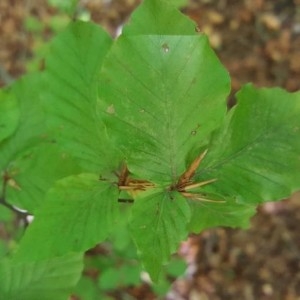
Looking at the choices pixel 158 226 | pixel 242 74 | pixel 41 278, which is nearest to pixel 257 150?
pixel 158 226

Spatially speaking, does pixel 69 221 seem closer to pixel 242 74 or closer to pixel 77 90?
pixel 77 90

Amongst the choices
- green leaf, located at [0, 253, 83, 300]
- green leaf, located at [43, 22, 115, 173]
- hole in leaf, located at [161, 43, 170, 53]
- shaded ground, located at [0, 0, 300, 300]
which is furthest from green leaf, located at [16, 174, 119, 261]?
shaded ground, located at [0, 0, 300, 300]

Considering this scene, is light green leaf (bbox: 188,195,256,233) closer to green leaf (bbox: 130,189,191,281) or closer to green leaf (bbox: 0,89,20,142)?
green leaf (bbox: 130,189,191,281)

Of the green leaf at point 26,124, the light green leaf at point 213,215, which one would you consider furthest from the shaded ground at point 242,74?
the light green leaf at point 213,215

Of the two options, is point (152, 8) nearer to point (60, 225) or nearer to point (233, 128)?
point (233, 128)

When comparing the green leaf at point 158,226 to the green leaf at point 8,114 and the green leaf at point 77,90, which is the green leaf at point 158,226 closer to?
the green leaf at point 77,90

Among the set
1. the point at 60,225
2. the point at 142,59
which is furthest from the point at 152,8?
the point at 60,225
